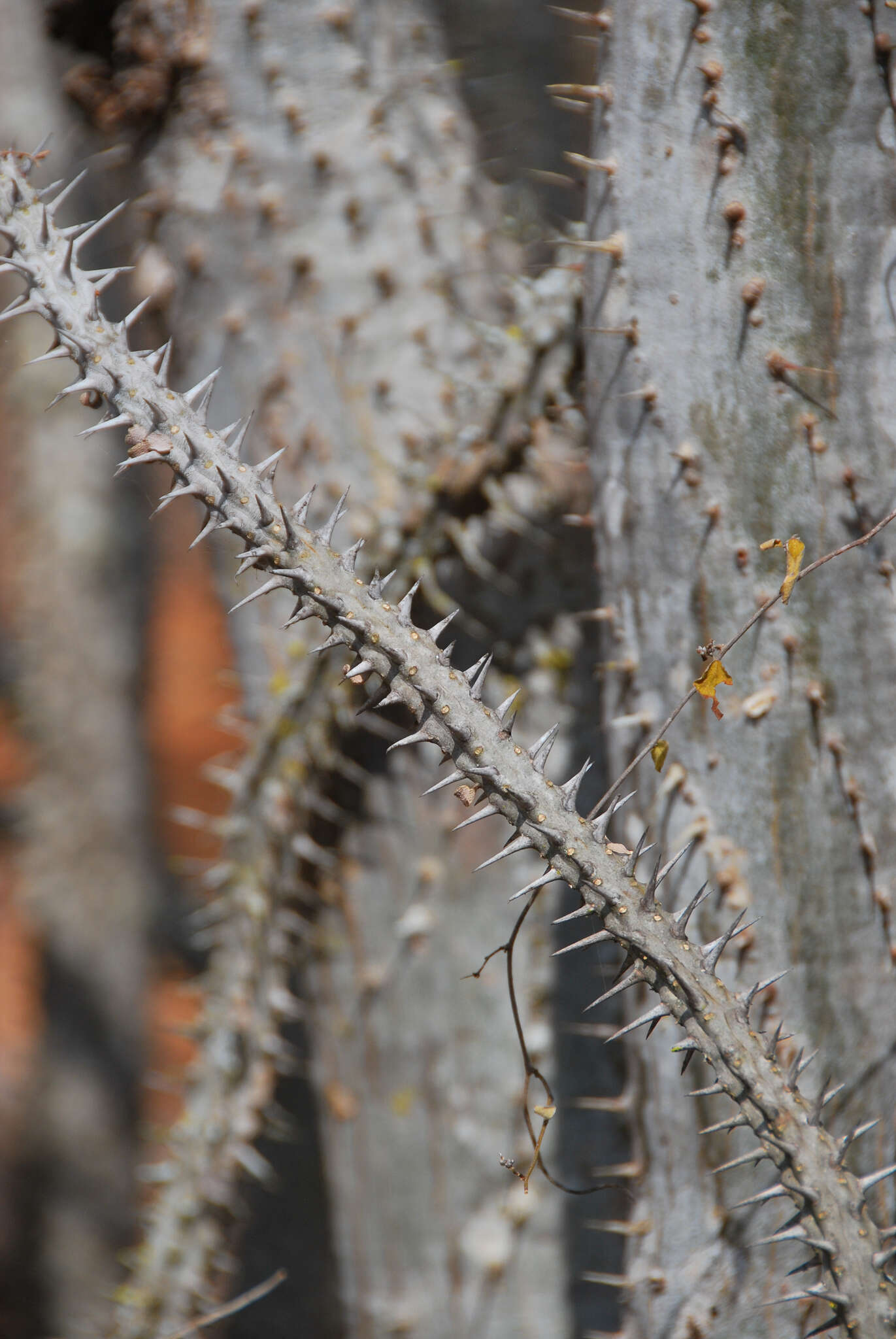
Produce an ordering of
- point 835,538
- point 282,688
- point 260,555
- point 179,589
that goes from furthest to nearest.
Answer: point 179,589, point 282,688, point 835,538, point 260,555

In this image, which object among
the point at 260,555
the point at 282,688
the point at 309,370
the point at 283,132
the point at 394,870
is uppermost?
the point at 283,132

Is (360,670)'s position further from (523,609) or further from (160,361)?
(523,609)

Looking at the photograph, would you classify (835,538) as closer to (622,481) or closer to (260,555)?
(622,481)

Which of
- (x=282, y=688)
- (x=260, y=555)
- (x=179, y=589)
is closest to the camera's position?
(x=260, y=555)

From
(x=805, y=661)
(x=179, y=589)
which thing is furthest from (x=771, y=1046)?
(x=179, y=589)

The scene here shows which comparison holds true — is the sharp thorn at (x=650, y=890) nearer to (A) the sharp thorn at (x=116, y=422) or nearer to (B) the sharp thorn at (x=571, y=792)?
(B) the sharp thorn at (x=571, y=792)

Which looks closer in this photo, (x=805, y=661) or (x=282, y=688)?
(x=805, y=661)

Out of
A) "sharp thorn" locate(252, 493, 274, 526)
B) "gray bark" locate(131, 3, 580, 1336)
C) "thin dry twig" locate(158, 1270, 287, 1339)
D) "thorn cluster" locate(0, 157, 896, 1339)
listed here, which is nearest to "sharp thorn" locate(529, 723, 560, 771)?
"thorn cluster" locate(0, 157, 896, 1339)

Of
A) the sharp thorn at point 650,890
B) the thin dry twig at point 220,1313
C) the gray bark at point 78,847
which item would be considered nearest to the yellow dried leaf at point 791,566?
the sharp thorn at point 650,890

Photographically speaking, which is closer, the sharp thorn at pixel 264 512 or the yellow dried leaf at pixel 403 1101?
the sharp thorn at pixel 264 512
